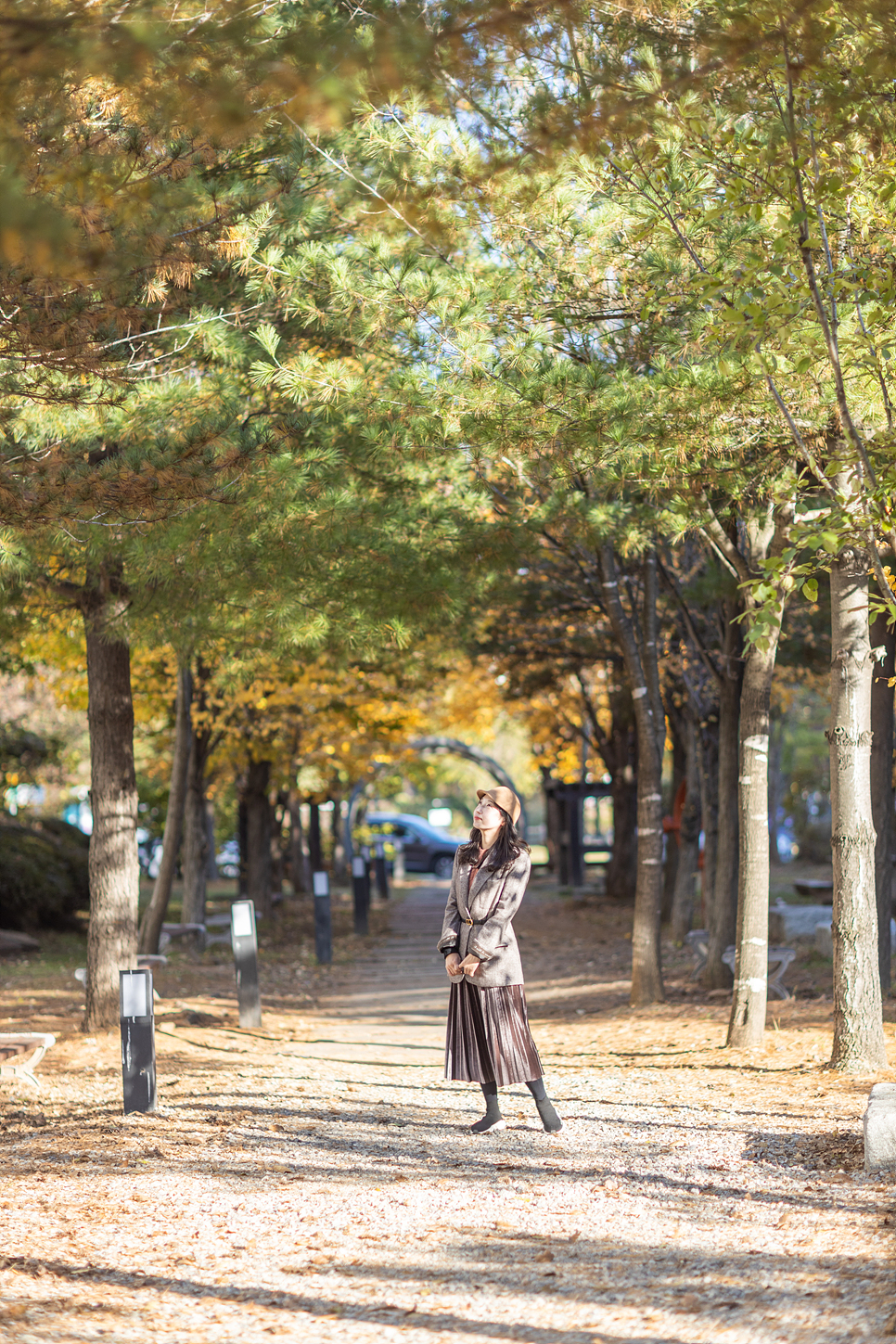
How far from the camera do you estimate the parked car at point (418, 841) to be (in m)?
37.5

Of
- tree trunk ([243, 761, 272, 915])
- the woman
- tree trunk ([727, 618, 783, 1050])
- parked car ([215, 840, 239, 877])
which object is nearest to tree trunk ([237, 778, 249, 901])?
tree trunk ([243, 761, 272, 915])

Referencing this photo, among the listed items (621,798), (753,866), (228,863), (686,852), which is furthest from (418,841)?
(753,866)

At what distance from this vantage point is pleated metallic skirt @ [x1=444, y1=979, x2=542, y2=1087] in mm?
6070

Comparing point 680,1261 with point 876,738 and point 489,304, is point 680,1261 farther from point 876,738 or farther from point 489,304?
point 876,738

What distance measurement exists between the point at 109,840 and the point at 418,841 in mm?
28770

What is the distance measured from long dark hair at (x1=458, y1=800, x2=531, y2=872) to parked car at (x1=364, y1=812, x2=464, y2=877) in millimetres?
30817

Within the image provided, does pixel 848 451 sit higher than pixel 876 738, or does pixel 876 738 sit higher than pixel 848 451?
pixel 848 451

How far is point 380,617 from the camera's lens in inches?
354

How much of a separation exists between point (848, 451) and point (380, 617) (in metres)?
3.83

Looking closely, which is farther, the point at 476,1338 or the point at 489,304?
the point at 489,304

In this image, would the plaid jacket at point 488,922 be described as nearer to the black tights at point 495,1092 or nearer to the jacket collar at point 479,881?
the jacket collar at point 479,881

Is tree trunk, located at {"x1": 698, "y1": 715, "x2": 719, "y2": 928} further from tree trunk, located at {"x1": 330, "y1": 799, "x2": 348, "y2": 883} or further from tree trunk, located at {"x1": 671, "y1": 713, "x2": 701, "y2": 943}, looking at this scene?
tree trunk, located at {"x1": 330, "y1": 799, "x2": 348, "y2": 883}

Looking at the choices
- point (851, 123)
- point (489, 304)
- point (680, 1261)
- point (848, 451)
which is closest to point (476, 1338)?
point (680, 1261)

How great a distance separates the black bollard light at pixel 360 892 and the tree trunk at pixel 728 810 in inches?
319
